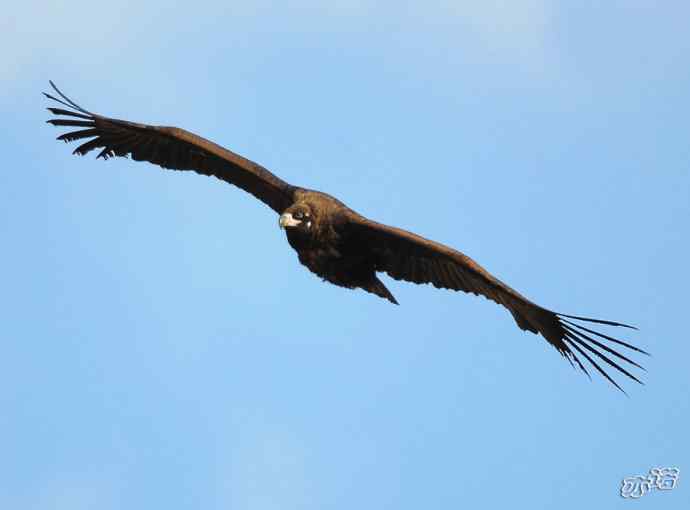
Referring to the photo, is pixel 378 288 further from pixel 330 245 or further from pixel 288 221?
pixel 288 221

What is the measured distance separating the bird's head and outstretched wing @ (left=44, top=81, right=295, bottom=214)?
1.10 metres

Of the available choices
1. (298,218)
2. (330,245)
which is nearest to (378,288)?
(330,245)

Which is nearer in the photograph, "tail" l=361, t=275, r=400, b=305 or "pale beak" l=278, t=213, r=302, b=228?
"pale beak" l=278, t=213, r=302, b=228

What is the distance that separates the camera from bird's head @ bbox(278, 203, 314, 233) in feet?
45.7

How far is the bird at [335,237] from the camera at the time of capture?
528 inches

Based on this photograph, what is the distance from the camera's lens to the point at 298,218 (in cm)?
1395

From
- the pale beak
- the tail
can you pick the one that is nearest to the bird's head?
the pale beak

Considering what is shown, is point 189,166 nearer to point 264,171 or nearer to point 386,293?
point 264,171

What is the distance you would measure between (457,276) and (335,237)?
135 cm

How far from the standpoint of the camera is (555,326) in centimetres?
1331

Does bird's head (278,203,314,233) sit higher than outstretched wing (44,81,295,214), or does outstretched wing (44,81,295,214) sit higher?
outstretched wing (44,81,295,214)

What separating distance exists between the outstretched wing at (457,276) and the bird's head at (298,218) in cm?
44

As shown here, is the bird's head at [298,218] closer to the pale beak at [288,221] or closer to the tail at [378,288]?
the pale beak at [288,221]

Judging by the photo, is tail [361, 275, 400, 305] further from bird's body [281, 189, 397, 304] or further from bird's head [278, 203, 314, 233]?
bird's head [278, 203, 314, 233]
